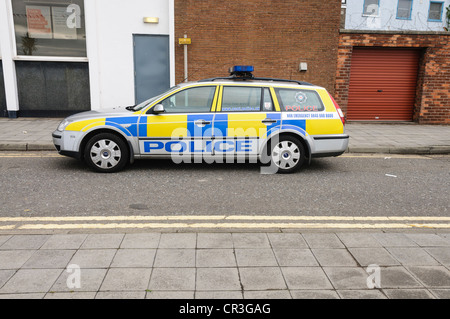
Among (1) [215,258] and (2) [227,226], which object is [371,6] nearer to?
(2) [227,226]

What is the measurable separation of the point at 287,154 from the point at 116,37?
8010 mm

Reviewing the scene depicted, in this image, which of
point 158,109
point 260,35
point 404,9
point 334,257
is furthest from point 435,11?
point 334,257

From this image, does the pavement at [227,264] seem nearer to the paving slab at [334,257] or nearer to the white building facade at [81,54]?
the paving slab at [334,257]

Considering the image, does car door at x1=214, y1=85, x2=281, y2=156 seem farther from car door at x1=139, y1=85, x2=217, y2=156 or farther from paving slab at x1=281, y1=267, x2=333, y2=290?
paving slab at x1=281, y1=267, x2=333, y2=290

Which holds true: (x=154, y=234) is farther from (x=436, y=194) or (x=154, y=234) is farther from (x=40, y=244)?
(x=436, y=194)

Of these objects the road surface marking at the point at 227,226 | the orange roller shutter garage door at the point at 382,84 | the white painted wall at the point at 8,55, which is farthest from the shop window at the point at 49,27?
the road surface marking at the point at 227,226

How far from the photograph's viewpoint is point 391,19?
80.6 ft

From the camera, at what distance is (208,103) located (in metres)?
6.52

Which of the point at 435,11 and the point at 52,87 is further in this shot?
the point at 435,11

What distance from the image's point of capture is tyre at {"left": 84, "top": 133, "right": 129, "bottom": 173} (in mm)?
6324

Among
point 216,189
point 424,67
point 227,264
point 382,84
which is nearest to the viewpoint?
point 227,264

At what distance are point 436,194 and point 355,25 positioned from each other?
21.8 meters

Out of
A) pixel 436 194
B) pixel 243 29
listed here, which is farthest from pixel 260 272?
pixel 243 29

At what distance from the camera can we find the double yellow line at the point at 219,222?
4.20 metres
